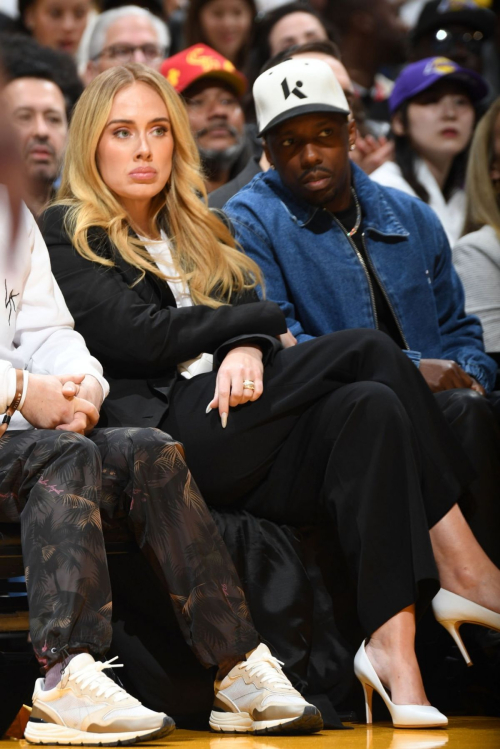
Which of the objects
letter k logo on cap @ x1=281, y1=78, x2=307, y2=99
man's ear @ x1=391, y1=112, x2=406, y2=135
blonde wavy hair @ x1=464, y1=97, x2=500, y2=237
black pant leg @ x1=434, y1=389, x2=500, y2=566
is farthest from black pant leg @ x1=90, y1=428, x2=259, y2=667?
man's ear @ x1=391, y1=112, x2=406, y2=135

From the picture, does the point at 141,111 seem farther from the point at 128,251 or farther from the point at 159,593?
the point at 159,593

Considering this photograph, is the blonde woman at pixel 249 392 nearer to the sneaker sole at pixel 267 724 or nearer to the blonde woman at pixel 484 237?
the sneaker sole at pixel 267 724

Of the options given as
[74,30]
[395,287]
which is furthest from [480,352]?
[74,30]

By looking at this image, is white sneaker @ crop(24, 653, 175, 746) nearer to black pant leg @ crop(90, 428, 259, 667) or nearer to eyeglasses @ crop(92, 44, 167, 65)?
black pant leg @ crop(90, 428, 259, 667)

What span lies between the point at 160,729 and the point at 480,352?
1384 mm

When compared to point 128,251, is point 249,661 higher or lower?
lower

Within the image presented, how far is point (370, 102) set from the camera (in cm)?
409

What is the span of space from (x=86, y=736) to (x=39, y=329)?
30.7 inches

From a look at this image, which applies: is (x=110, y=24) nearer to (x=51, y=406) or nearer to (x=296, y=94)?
(x=296, y=94)

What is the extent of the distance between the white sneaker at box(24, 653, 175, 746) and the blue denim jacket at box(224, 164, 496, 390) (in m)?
1.04

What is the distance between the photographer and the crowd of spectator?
1466 millimetres

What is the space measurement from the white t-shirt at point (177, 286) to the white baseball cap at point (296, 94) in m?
0.42

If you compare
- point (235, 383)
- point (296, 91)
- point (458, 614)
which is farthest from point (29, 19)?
point (458, 614)

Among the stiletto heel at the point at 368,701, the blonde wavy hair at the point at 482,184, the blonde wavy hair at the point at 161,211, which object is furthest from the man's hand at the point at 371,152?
the stiletto heel at the point at 368,701
